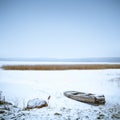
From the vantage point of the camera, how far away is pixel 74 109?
223 inches

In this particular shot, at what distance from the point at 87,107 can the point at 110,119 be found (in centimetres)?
135

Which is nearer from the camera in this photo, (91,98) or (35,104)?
(35,104)

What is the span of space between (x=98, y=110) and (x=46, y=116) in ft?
6.94

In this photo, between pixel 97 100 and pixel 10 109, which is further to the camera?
pixel 97 100

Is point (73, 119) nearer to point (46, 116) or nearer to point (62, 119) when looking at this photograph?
point (62, 119)

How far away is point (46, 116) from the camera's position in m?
4.93

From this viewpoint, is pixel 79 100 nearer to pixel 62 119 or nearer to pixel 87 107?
pixel 87 107

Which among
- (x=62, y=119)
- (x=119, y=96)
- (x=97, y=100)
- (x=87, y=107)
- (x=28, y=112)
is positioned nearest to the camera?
(x=62, y=119)

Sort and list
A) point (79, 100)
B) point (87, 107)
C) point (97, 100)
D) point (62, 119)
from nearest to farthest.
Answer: point (62, 119), point (87, 107), point (97, 100), point (79, 100)

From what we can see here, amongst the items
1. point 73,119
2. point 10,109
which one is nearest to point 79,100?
point 73,119

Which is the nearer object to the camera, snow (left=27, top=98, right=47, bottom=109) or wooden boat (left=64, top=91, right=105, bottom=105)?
snow (left=27, top=98, right=47, bottom=109)

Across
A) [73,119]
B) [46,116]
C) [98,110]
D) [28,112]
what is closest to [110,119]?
[98,110]

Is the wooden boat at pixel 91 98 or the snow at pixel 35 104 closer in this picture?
the snow at pixel 35 104

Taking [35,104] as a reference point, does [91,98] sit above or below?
above
